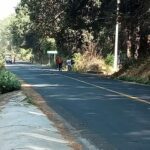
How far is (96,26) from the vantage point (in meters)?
45.2

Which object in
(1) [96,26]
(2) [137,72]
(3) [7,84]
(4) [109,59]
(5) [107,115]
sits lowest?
(5) [107,115]

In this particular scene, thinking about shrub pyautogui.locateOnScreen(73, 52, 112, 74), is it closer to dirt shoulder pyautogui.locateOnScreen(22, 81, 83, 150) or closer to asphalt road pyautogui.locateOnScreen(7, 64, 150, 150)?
asphalt road pyautogui.locateOnScreen(7, 64, 150, 150)

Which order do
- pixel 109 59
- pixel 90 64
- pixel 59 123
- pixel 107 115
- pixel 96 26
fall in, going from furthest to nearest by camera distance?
pixel 90 64 < pixel 109 59 < pixel 96 26 < pixel 107 115 < pixel 59 123

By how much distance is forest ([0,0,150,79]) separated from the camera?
38.1 m

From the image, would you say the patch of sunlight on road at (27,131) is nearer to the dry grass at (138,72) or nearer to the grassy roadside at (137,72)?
the grassy roadside at (137,72)

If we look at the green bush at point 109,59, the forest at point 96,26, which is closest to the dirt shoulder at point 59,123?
the forest at point 96,26

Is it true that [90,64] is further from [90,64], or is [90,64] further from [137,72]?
[137,72]

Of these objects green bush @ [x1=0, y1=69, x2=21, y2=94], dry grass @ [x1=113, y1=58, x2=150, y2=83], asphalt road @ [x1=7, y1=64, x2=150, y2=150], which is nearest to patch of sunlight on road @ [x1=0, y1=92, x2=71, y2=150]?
asphalt road @ [x1=7, y1=64, x2=150, y2=150]

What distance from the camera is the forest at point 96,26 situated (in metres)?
38.1

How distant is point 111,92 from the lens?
2269cm

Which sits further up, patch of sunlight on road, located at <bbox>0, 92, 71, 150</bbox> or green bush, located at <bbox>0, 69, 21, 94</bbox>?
green bush, located at <bbox>0, 69, 21, 94</bbox>

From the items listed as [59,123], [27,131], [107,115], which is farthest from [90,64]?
[27,131]

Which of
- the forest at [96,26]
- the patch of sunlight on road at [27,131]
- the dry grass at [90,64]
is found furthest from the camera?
the dry grass at [90,64]

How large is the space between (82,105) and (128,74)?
20.3m
